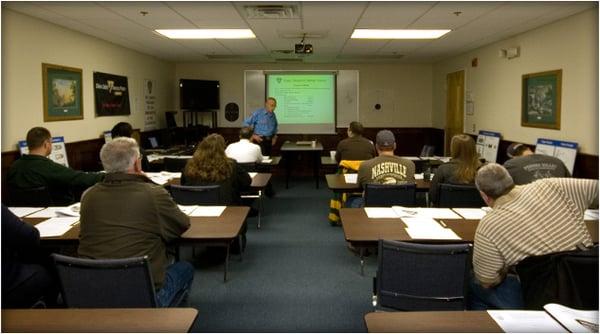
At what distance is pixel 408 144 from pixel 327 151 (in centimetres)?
169

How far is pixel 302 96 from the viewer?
34.7 feet

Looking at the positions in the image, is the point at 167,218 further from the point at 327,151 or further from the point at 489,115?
the point at 327,151

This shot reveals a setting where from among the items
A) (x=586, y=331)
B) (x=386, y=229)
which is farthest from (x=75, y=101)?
(x=586, y=331)

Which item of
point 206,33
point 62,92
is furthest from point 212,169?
point 206,33

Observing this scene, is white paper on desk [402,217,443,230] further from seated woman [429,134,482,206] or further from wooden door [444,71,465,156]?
wooden door [444,71,465,156]

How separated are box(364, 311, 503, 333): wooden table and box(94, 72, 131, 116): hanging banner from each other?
6.18 meters

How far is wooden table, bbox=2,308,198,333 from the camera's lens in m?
1.77

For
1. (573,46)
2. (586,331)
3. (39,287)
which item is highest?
(573,46)

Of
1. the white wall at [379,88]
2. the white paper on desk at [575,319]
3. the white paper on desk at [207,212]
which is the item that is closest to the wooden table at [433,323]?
the white paper on desk at [575,319]

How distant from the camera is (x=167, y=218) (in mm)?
2654

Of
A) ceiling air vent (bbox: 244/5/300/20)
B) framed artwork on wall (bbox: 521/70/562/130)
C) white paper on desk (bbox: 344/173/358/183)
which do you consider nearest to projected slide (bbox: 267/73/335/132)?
framed artwork on wall (bbox: 521/70/562/130)

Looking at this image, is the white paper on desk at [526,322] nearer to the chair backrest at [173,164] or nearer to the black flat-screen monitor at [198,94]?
the chair backrest at [173,164]

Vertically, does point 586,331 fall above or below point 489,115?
below

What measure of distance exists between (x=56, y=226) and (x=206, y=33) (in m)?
4.30
